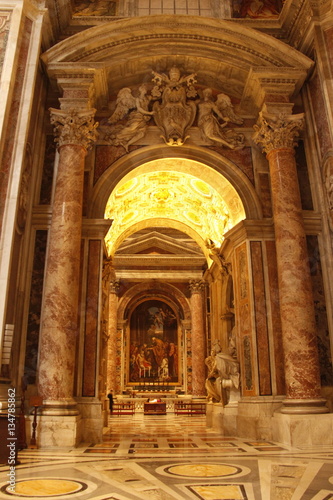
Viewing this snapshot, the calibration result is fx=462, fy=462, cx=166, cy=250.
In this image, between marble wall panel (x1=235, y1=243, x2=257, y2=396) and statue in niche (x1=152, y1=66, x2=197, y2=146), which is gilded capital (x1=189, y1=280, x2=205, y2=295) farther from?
statue in niche (x1=152, y1=66, x2=197, y2=146)

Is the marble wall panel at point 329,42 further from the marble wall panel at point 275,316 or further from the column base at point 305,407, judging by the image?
the column base at point 305,407

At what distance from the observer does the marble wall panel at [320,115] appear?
33.4 ft

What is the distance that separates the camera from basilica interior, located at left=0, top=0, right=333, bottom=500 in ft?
28.1

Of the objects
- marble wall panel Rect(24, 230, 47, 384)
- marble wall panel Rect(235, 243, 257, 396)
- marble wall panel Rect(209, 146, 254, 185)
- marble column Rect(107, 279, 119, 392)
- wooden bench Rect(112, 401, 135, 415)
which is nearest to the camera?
marble wall panel Rect(24, 230, 47, 384)

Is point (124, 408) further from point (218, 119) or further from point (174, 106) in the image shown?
point (174, 106)

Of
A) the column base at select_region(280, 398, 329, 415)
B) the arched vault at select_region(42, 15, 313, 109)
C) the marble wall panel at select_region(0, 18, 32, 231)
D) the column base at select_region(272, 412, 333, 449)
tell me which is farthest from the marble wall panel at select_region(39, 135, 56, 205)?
the column base at select_region(272, 412, 333, 449)

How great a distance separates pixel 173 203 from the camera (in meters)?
15.4

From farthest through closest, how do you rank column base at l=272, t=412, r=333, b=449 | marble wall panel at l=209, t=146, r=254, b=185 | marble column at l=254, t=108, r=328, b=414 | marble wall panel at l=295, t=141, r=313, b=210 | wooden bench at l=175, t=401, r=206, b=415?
1. wooden bench at l=175, t=401, r=206, b=415
2. marble wall panel at l=209, t=146, r=254, b=185
3. marble wall panel at l=295, t=141, r=313, b=210
4. marble column at l=254, t=108, r=328, b=414
5. column base at l=272, t=412, r=333, b=449

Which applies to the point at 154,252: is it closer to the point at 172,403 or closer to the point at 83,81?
the point at 172,403

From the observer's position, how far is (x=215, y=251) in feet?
44.5

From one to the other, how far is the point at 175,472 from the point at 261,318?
206 inches

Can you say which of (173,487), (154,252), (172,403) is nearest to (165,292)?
(154,252)

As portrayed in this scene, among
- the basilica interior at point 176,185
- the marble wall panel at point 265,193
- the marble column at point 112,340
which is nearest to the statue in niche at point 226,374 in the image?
the basilica interior at point 176,185

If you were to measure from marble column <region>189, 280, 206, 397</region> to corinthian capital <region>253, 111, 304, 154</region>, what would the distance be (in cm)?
1288
